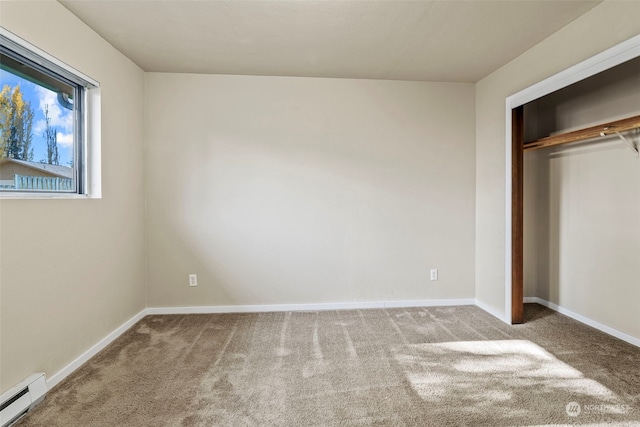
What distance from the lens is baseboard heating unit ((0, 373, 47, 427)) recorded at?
1.60m

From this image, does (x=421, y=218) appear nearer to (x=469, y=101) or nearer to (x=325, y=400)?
(x=469, y=101)

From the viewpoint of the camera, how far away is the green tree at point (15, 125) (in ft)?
5.75

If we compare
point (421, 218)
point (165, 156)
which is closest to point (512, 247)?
point (421, 218)

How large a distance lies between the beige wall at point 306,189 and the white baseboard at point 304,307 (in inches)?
2.4

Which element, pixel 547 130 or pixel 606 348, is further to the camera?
pixel 547 130

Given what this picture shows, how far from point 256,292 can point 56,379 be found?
165 centimetres

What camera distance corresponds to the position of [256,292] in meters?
3.29

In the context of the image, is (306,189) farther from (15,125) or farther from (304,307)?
(15,125)

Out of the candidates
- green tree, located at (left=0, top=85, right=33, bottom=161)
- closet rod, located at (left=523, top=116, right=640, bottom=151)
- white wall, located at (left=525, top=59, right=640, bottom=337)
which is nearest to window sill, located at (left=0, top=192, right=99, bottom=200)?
green tree, located at (left=0, top=85, right=33, bottom=161)

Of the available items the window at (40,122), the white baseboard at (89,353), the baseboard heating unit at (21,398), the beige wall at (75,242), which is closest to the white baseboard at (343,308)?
the white baseboard at (89,353)

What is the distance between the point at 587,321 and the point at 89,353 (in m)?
4.14

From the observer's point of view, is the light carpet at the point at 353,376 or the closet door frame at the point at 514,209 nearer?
the light carpet at the point at 353,376

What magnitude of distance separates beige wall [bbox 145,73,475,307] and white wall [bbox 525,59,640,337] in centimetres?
77

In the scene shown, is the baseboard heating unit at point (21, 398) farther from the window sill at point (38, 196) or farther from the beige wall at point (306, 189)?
the beige wall at point (306, 189)
